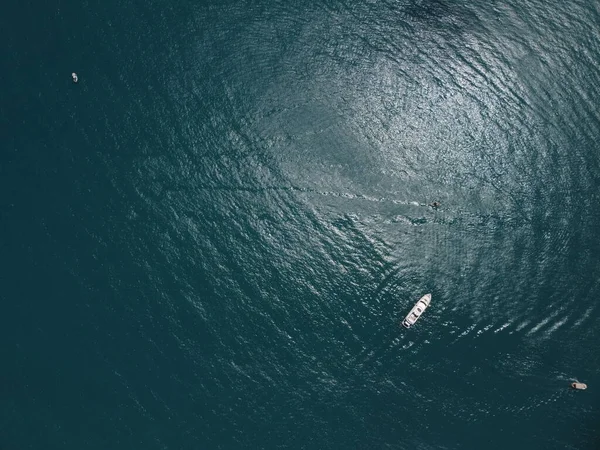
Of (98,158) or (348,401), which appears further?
(98,158)

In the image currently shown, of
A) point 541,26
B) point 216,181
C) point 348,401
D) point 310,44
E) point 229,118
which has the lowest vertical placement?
point 348,401

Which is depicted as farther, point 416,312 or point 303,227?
point 303,227

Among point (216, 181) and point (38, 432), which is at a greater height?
point (216, 181)

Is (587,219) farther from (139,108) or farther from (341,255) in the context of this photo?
(139,108)

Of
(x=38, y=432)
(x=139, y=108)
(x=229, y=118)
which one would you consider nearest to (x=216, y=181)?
(x=229, y=118)
